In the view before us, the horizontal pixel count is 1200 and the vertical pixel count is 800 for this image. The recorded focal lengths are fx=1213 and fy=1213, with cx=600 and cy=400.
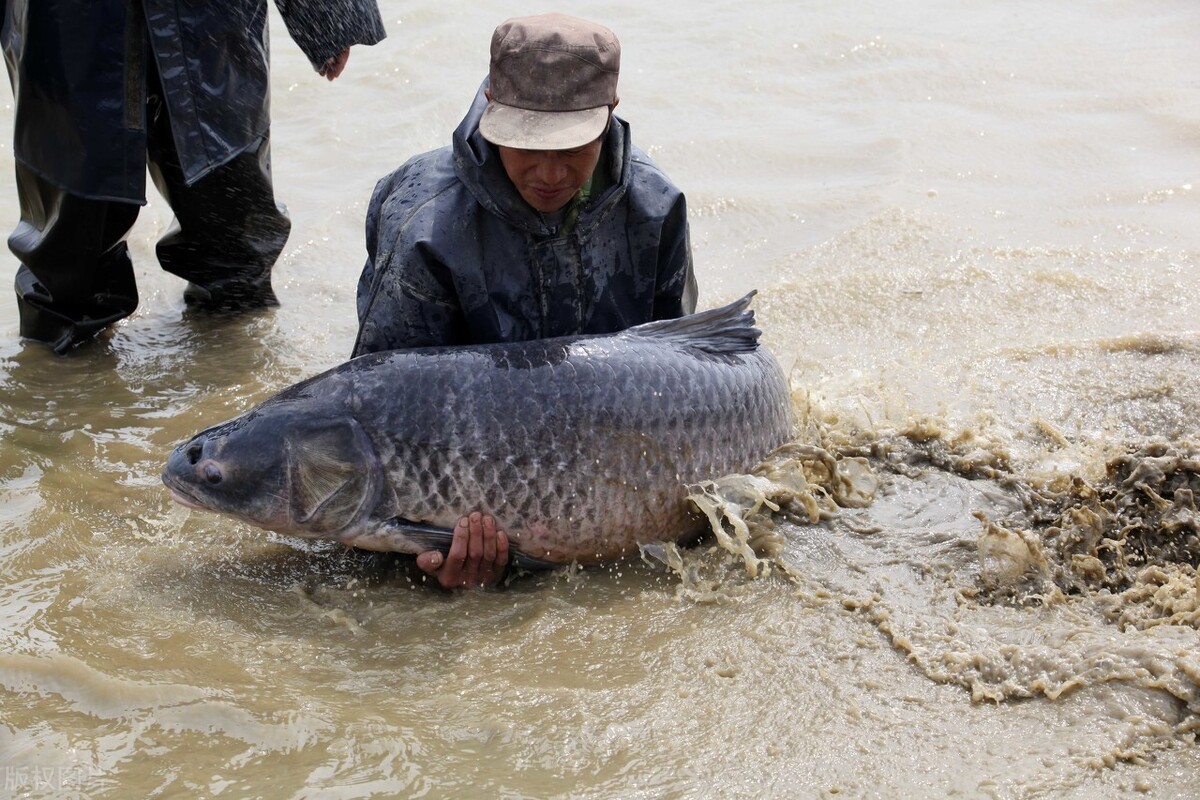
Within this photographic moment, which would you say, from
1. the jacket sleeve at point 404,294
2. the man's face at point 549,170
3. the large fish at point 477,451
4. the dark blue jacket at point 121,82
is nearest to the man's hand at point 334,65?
the dark blue jacket at point 121,82

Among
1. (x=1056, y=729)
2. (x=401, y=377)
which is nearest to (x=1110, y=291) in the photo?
(x=1056, y=729)

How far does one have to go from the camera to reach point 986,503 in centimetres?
393

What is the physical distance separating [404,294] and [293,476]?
675mm

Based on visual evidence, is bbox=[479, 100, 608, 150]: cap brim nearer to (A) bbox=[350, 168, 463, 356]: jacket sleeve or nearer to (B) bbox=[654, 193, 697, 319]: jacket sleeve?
(A) bbox=[350, 168, 463, 356]: jacket sleeve

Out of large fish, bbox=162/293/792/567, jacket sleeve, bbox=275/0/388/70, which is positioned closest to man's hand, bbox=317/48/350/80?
jacket sleeve, bbox=275/0/388/70

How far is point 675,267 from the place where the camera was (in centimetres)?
415

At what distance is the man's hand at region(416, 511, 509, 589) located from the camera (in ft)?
11.4

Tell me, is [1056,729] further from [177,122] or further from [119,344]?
[119,344]

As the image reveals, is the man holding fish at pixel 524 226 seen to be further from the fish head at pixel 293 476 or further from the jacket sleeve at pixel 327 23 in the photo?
the jacket sleeve at pixel 327 23

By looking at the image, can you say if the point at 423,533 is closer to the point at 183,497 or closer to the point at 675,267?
the point at 183,497

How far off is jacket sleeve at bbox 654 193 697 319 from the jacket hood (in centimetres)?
28

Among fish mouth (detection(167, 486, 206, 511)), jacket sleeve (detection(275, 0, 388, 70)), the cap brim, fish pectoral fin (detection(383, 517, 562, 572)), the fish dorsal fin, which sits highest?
jacket sleeve (detection(275, 0, 388, 70))

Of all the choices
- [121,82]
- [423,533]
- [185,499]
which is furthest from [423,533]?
[121,82]

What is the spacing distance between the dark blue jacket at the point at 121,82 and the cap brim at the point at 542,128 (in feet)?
5.66
